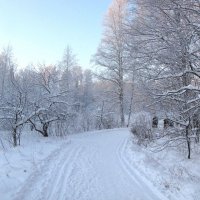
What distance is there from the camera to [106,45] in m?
30.6

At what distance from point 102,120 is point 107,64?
224 inches

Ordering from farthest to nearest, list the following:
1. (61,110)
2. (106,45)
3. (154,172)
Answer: (106,45) → (61,110) → (154,172)

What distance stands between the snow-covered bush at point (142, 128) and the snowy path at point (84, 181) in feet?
15.5

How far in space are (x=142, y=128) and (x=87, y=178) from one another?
9.90 m

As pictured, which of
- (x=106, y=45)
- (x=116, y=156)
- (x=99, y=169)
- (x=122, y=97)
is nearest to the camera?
(x=99, y=169)

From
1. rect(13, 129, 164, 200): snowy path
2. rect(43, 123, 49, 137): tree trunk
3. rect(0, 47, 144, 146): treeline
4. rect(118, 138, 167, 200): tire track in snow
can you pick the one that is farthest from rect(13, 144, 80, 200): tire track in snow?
rect(43, 123, 49, 137): tree trunk

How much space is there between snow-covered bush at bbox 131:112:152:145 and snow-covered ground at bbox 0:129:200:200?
416 centimetres

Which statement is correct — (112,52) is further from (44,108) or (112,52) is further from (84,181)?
(84,181)

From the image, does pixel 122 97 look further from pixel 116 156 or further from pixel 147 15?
pixel 147 15

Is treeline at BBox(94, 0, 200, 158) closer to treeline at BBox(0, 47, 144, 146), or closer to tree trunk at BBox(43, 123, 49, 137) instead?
treeline at BBox(0, 47, 144, 146)

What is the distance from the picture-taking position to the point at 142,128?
727 inches

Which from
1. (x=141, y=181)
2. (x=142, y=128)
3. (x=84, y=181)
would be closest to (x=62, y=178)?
(x=84, y=181)

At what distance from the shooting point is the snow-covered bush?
16922mm

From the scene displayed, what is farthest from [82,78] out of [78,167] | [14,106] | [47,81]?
[78,167]
